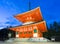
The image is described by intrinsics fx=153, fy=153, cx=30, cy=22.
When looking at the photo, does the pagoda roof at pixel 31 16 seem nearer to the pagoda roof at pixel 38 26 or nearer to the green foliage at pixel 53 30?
the pagoda roof at pixel 38 26

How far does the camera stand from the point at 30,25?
3.23 meters

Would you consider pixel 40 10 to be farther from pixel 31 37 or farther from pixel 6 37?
pixel 6 37

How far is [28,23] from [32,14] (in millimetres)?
212

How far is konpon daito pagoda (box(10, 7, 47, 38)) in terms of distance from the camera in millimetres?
3067

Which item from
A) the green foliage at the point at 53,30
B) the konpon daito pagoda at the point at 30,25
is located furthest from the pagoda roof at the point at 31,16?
the green foliage at the point at 53,30

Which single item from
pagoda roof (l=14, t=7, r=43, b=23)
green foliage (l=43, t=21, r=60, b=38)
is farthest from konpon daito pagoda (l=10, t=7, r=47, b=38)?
green foliage (l=43, t=21, r=60, b=38)

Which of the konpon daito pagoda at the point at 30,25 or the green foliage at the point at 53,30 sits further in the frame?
the konpon daito pagoda at the point at 30,25

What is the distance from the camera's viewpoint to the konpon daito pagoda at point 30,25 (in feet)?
10.1

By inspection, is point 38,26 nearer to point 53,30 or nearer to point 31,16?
point 31,16

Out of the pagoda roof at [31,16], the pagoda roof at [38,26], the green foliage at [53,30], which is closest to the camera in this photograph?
the green foliage at [53,30]

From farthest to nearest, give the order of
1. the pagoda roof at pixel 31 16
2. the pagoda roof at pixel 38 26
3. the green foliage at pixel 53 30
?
the pagoda roof at pixel 31 16 → the pagoda roof at pixel 38 26 → the green foliage at pixel 53 30

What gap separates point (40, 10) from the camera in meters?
2.93

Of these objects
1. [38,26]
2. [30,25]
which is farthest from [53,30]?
[30,25]

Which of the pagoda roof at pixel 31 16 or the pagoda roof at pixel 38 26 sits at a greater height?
the pagoda roof at pixel 31 16
